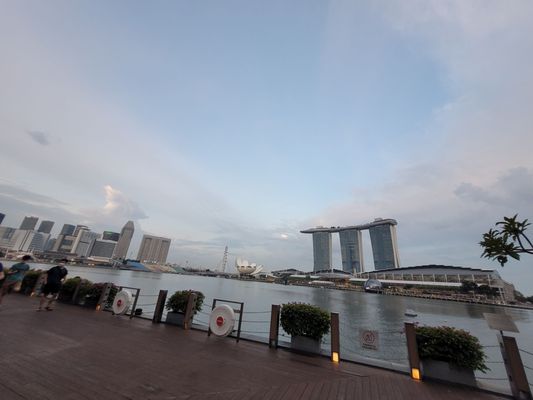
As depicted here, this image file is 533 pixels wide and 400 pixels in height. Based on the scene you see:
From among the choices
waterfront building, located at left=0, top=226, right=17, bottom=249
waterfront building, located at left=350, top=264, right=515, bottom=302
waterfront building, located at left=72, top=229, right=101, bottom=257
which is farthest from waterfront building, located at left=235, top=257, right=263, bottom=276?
waterfront building, located at left=0, top=226, right=17, bottom=249

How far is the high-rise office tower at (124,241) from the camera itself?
17838cm

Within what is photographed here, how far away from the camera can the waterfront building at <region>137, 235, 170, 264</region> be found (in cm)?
18200

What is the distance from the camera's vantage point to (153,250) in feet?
609

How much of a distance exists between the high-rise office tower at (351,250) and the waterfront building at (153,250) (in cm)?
13679

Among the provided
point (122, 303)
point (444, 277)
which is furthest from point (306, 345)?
point (444, 277)

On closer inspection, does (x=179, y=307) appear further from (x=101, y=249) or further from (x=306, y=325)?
(x=101, y=249)

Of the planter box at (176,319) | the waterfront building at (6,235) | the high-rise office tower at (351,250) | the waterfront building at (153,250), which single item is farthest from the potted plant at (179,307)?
the waterfront building at (6,235)

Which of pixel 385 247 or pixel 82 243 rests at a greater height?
pixel 385 247

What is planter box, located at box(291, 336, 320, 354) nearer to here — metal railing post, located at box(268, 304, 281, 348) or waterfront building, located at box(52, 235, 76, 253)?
metal railing post, located at box(268, 304, 281, 348)

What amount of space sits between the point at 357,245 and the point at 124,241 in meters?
174

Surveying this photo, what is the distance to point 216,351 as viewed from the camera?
19.0ft

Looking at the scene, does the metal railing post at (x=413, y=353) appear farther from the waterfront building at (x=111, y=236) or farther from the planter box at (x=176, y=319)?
the waterfront building at (x=111, y=236)

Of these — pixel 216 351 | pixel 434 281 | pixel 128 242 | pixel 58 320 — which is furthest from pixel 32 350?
pixel 128 242

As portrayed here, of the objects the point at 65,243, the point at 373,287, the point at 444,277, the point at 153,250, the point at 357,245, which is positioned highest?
the point at 357,245
